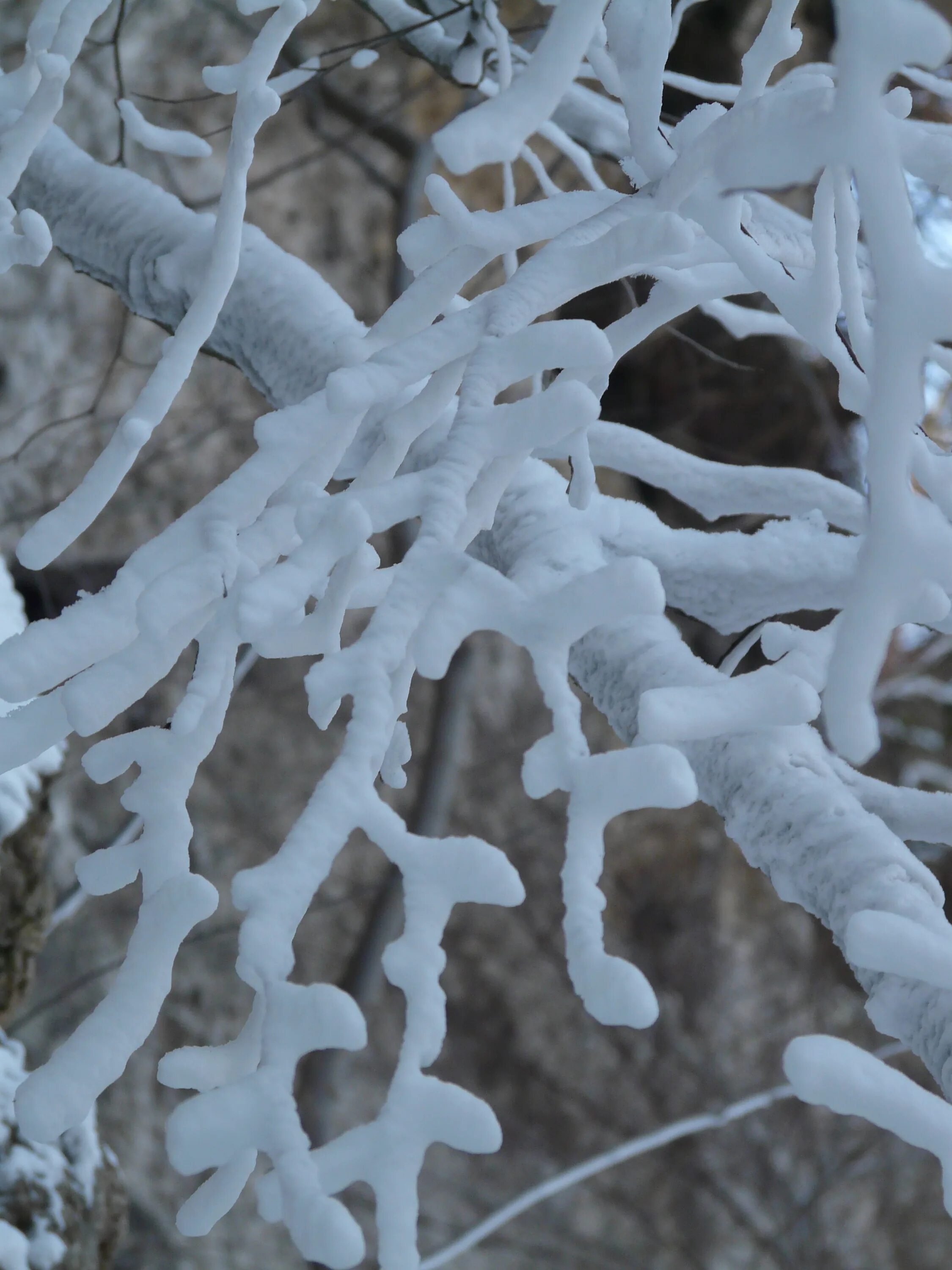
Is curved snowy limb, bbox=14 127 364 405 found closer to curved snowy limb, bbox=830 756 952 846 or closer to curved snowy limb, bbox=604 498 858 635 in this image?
curved snowy limb, bbox=604 498 858 635

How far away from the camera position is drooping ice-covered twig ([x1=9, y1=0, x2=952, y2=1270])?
0.22 metres

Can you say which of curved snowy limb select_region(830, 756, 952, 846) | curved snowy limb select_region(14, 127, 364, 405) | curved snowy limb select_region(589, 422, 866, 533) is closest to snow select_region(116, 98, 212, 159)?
curved snowy limb select_region(14, 127, 364, 405)

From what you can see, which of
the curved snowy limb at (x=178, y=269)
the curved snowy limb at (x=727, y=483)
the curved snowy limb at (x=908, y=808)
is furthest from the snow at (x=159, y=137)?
the curved snowy limb at (x=908, y=808)

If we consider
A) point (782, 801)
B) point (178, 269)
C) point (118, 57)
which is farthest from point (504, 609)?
point (118, 57)

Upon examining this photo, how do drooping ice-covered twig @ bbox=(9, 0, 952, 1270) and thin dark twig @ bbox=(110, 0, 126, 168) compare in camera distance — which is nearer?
drooping ice-covered twig @ bbox=(9, 0, 952, 1270)

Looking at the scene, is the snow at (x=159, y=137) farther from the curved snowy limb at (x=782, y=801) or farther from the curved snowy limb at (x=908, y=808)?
the curved snowy limb at (x=908, y=808)

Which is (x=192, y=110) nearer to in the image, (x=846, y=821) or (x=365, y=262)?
(x=365, y=262)

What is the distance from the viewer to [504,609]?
10.9 inches

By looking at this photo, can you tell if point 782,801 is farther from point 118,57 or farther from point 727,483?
point 118,57

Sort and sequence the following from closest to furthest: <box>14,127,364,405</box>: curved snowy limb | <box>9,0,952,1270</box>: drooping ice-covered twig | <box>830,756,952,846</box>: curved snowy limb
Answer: <box>9,0,952,1270</box>: drooping ice-covered twig → <box>830,756,952,846</box>: curved snowy limb → <box>14,127,364,405</box>: curved snowy limb

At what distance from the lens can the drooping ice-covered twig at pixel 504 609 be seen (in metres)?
0.22

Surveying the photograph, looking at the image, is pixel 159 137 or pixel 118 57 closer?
pixel 159 137

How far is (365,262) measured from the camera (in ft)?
5.30

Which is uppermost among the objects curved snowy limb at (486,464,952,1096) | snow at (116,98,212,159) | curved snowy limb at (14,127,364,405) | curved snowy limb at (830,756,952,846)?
snow at (116,98,212,159)
